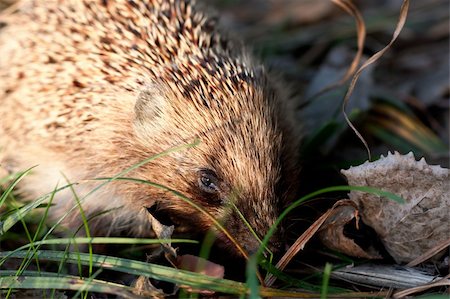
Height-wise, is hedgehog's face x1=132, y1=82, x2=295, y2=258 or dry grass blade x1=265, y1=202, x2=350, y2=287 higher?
hedgehog's face x1=132, y1=82, x2=295, y2=258

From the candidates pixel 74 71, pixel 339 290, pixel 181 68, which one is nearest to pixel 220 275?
pixel 339 290

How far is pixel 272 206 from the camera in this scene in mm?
2990

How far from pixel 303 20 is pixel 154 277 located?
10.1ft

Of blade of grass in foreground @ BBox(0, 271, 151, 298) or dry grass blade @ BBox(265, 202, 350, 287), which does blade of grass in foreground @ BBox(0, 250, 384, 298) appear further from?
dry grass blade @ BBox(265, 202, 350, 287)

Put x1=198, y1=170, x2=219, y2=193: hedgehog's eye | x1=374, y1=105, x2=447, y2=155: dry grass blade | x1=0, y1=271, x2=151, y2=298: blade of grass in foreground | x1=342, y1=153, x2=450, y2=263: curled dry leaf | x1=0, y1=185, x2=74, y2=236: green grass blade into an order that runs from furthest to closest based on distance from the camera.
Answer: x1=374, y1=105, x2=447, y2=155: dry grass blade < x1=198, y1=170, x2=219, y2=193: hedgehog's eye < x1=342, y1=153, x2=450, y2=263: curled dry leaf < x1=0, y1=185, x2=74, y2=236: green grass blade < x1=0, y1=271, x2=151, y2=298: blade of grass in foreground

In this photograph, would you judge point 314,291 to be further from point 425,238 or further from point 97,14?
point 97,14

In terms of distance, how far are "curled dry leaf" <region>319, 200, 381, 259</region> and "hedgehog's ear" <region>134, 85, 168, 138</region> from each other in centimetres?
93

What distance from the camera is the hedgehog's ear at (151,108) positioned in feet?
10.5

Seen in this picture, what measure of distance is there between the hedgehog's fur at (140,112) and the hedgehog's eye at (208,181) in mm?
28

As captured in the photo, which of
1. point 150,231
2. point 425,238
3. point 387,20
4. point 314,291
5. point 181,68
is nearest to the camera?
point 314,291

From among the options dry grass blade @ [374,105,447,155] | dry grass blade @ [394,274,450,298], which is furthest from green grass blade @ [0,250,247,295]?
dry grass blade @ [374,105,447,155]

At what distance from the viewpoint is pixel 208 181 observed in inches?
121

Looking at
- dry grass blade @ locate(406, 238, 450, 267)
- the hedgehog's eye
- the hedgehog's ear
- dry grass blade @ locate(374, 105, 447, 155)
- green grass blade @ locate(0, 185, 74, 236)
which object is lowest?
dry grass blade @ locate(406, 238, 450, 267)

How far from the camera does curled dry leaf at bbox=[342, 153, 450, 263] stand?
2.92 metres
